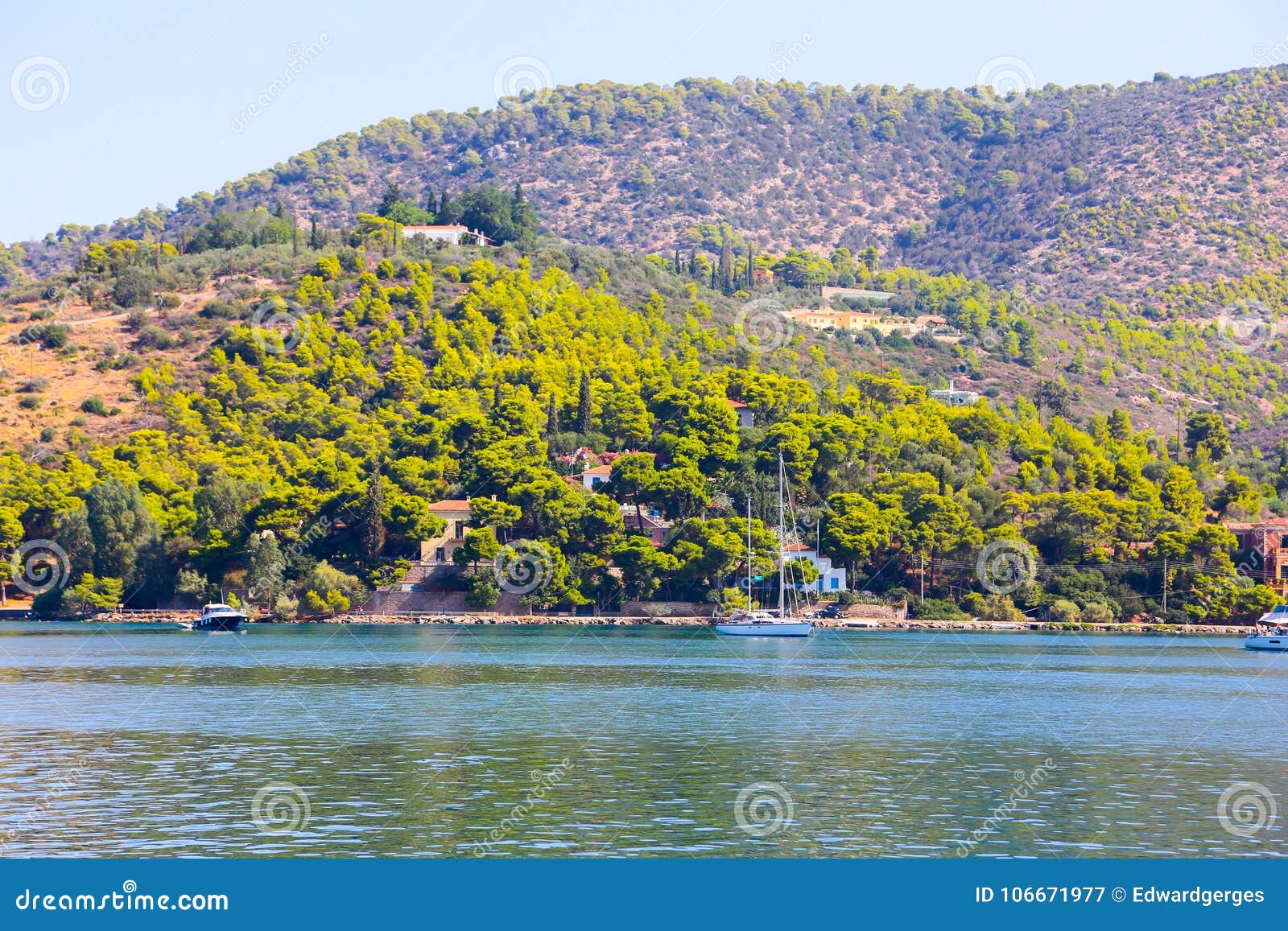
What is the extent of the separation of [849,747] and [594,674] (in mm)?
24696

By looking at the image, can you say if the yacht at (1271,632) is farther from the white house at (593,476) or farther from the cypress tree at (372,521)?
the cypress tree at (372,521)

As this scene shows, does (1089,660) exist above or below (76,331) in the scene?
below

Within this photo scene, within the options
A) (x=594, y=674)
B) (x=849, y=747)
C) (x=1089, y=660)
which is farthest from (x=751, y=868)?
(x=1089, y=660)

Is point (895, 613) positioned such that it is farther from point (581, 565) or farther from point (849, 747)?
point (849, 747)

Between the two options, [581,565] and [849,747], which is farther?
[581,565]

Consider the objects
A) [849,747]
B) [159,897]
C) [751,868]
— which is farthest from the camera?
[849,747]

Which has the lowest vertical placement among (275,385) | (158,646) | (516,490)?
(158,646)

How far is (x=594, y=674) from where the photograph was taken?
6875 centimetres
